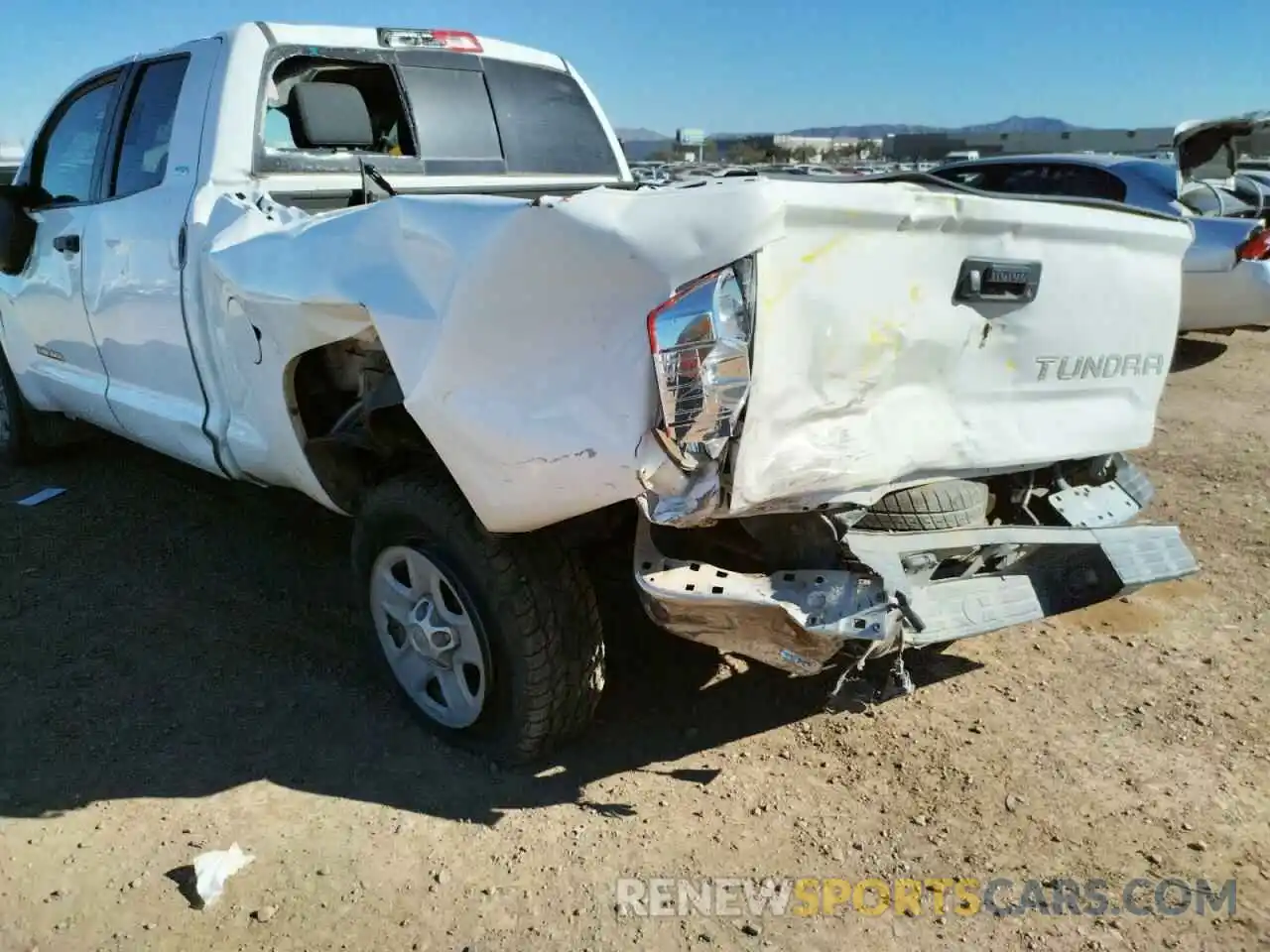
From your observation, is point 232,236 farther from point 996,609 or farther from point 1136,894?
point 1136,894

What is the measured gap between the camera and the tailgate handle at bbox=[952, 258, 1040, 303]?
2.50 metres

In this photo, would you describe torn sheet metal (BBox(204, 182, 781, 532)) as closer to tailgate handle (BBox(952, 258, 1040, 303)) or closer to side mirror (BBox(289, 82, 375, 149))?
tailgate handle (BBox(952, 258, 1040, 303))

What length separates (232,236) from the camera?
3.25m

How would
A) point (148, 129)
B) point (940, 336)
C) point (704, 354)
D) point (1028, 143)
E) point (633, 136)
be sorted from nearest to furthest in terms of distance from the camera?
point (704, 354) < point (940, 336) < point (148, 129) < point (633, 136) < point (1028, 143)

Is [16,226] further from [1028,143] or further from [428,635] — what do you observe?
[1028,143]

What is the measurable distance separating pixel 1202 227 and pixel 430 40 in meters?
6.27

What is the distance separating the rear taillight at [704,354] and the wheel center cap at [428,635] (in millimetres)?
1149

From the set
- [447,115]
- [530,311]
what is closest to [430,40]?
[447,115]

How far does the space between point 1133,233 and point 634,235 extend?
1.63 meters

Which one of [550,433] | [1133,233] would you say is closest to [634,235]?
[550,433]

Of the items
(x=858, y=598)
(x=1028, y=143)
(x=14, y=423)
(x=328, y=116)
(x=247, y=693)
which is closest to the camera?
(x=858, y=598)

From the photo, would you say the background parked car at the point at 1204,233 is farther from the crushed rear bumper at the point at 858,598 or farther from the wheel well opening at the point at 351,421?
the wheel well opening at the point at 351,421

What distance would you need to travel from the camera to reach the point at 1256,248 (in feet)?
24.8

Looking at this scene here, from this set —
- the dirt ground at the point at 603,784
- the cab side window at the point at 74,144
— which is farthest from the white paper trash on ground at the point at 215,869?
the cab side window at the point at 74,144
